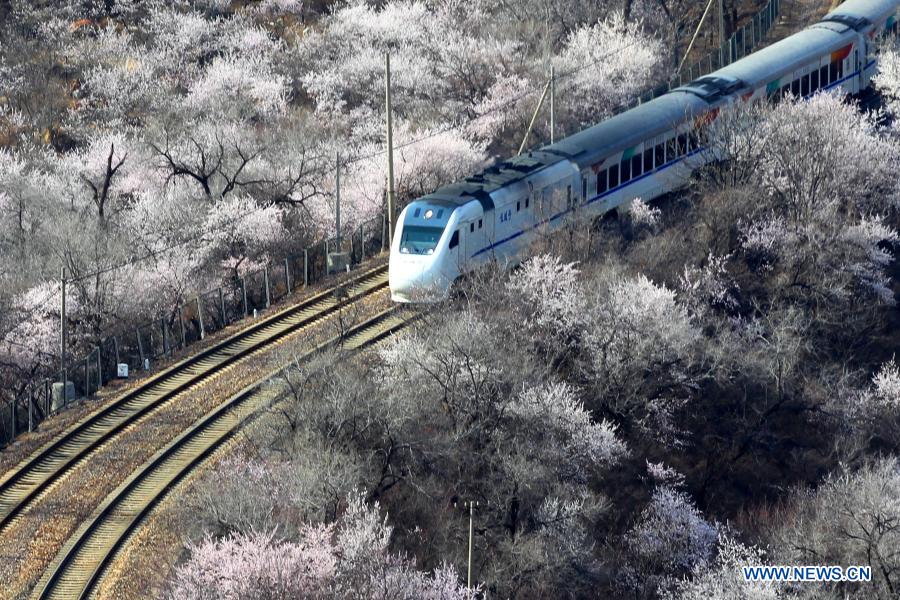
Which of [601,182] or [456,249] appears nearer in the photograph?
[456,249]

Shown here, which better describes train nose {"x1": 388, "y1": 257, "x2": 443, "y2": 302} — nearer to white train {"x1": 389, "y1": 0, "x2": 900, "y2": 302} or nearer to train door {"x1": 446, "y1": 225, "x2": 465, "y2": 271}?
white train {"x1": 389, "y1": 0, "x2": 900, "y2": 302}

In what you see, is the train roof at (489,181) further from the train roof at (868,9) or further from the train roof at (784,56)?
the train roof at (868,9)

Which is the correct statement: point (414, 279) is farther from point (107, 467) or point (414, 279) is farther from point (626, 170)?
point (626, 170)

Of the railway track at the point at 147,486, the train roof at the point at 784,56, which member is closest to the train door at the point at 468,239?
the railway track at the point at 147,486

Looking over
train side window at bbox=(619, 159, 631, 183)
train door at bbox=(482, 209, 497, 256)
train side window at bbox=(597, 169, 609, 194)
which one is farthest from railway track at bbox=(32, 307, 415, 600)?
train side window at bbox=(619, 159, 631, 183)

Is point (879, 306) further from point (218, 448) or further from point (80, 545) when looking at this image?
point (80, 545)

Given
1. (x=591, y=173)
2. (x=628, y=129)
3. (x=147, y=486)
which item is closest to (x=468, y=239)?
(x=591, y=173)

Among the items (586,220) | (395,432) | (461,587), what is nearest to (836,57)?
(586,220)
